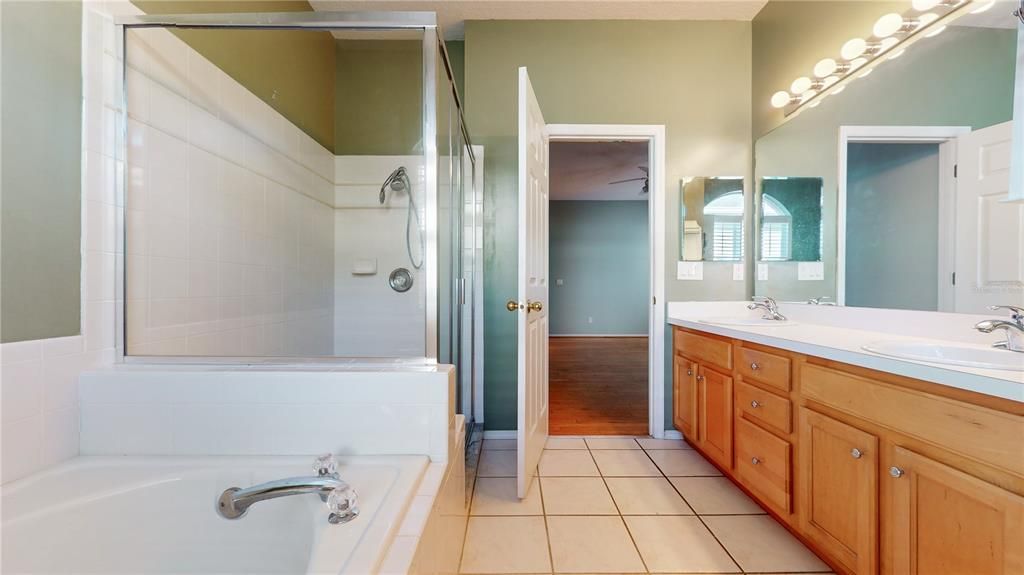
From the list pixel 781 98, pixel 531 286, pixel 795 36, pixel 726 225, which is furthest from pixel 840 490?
pixel 795 36

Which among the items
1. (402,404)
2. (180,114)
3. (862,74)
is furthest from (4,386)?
(862,74)

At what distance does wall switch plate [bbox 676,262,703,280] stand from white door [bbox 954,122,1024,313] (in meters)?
1.15

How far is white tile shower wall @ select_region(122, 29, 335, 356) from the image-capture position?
1191mm

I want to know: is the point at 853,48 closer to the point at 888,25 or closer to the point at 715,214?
the point at 888,25

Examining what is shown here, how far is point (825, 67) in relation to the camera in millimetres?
1854

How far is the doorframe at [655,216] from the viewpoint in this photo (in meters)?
2.36

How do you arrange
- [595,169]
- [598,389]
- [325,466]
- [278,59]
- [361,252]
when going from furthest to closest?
[595,169] → [598,389] → [361,252] → [278,59] → [325,466]

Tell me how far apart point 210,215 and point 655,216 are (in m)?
2.29

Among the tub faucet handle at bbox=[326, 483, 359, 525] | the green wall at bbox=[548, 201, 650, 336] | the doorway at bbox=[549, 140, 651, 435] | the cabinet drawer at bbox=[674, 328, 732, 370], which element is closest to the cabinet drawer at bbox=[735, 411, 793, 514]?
the cabinet drawer at bbox=[674, 328, 732, 370]

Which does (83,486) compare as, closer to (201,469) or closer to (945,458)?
(201,469)

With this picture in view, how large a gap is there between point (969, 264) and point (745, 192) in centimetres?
124

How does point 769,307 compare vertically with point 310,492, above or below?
above

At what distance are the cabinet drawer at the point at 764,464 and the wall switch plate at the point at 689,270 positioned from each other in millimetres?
973

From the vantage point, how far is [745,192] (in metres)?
2.38
